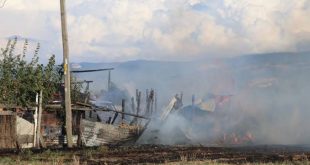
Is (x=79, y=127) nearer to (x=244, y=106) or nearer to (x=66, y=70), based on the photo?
(x=66, y=70)

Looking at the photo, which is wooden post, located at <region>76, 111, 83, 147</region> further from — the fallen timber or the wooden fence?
the wooden fence

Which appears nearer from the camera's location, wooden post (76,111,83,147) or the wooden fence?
the wooden fence

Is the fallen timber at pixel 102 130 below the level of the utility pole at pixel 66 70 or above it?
below

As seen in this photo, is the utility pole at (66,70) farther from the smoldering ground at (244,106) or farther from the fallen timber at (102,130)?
the smoldering ground at (244,106)

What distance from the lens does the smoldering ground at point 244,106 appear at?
128ft

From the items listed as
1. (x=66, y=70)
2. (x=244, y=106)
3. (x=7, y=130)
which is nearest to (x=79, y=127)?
(x=66, y=70)

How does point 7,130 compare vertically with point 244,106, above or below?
below

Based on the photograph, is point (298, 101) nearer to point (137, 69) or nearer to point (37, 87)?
point (37, 87)

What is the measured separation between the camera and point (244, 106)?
4388 centimetres

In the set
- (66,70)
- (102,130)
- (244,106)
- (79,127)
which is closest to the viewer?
(66,70)

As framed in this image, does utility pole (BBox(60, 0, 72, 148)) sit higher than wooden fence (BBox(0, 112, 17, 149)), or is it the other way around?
utility pole (BBox(60, 0, 72, 148))

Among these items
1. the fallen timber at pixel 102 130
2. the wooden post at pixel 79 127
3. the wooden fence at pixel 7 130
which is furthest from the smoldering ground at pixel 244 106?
the wooden fence at pixel 7 130

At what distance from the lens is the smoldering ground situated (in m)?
39.1

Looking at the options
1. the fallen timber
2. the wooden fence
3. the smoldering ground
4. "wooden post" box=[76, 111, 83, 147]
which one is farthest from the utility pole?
the smoldering ground
